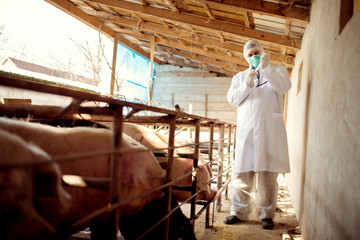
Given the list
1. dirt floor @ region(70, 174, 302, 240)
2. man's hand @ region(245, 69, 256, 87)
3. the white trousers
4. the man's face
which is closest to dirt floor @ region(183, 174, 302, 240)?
dirt floor @ region(70, 174, 302, 240)

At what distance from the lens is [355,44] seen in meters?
1.34

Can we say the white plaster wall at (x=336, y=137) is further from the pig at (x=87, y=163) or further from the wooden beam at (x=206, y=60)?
the wooden beam at (x=206, y=60)

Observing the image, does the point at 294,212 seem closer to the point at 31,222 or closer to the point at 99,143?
the point at 99,143

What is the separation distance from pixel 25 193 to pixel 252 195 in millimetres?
2809

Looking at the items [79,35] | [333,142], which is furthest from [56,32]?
[333,142]

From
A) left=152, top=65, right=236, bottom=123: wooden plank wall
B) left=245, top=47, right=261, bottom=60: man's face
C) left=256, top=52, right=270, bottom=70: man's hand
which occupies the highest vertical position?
left=152, top=65, right=236, bottom=123: wooden plank wall

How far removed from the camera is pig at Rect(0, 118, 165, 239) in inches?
49.2

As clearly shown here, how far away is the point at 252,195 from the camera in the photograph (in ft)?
10.7

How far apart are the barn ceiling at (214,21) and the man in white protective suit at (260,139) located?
1.02 meters

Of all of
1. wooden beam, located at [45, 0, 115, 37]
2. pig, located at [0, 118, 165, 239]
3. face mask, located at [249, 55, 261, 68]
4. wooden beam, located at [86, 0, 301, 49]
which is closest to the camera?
pig, located at [0, 118, 165, 239]

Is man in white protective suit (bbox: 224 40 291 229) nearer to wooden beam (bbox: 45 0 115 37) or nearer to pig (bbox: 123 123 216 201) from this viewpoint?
pig (bbox: 123 123 216 201)

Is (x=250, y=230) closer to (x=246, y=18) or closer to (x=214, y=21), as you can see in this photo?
(x=246, y=18)

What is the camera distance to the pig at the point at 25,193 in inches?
29.5

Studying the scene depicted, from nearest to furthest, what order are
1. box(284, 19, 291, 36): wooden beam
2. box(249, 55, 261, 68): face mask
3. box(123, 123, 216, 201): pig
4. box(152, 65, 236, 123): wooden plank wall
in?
1. box(123, 123, 216, 201): pig
2. box(249, 55, 261, 68): face mask
3. box(284, 19, 291, 36): wooden beam
4. box(152, 65, 236, 123): wooden plank wall
